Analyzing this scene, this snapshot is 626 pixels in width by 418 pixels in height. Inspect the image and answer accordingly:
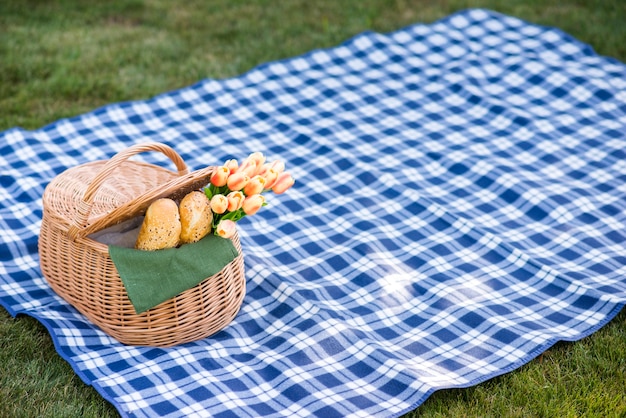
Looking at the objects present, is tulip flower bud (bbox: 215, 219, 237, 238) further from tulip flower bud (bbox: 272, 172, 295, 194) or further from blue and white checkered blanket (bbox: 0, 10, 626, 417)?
blue and white checkered blanket (bbox: 0, 10, 626, 417)

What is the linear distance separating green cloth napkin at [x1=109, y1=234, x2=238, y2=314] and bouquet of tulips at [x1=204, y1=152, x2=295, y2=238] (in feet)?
0.42

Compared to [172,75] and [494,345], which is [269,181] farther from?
[172,75]

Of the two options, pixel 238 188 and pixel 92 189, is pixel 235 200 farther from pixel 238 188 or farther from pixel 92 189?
pixel 92 189

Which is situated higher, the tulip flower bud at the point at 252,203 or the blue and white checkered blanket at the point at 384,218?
the tulip flower bud at the point at 252,203

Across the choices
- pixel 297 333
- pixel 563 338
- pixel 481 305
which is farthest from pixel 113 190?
pixel 563 338

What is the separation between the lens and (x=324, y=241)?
123 inches

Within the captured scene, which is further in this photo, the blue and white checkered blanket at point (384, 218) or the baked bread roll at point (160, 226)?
the blue and white checkered blanket at point (384, 218)

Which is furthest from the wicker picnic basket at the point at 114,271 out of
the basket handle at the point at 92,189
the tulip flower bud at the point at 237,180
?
the tulip flower bud at the point at 237,180

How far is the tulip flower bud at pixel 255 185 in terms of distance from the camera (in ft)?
7.78

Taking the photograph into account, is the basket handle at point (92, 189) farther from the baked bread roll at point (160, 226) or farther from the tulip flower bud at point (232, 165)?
the tulip flower bud at point (232, 165)

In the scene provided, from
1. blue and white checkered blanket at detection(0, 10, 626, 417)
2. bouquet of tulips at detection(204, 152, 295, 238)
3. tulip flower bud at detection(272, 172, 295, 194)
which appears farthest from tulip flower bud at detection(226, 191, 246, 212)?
blue and white checkered blanket at detection(0, 10, 626, 417)

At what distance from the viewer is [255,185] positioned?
2373 mm

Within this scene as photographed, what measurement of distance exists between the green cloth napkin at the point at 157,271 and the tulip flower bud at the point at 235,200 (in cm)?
17

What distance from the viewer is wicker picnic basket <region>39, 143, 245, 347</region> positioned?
238 cm
